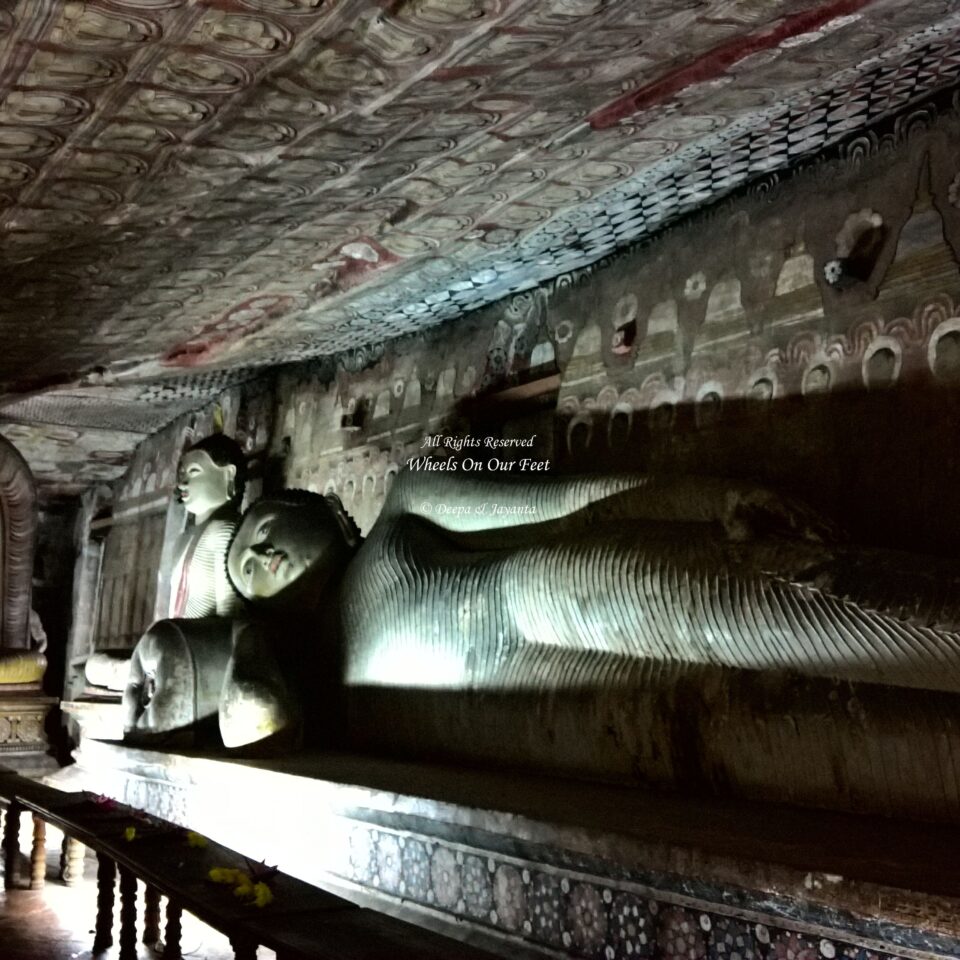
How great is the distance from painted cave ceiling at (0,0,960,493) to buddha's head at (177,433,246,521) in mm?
689

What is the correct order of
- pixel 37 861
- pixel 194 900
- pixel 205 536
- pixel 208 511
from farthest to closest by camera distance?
pixel 208 511, pixel 205 536, pixel 37 861, pixel 194 900

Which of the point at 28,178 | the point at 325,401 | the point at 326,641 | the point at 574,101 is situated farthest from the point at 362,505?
the point at 574,101

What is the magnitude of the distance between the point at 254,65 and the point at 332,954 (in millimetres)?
2067

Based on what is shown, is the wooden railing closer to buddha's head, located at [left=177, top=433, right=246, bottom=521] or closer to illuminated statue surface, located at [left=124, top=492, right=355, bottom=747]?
illuminated statue surface, located at [left=124, top=492, right=355, bottom=747]

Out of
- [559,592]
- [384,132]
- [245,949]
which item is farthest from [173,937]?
[384,132]

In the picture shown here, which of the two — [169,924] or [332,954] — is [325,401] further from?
[332,954]

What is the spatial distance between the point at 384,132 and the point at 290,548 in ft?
5.81

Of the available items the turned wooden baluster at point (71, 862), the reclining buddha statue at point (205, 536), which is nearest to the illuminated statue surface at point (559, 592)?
the reclining buddha statue at point (205, 536)

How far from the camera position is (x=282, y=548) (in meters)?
4.30

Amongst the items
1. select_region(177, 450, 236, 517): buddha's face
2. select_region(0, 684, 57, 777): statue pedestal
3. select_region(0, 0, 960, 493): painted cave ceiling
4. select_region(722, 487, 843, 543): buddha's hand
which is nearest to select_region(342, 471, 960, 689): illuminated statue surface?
select_region(722, 487, 843, 543): buddha's hand

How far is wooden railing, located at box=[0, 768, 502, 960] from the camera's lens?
195 centimetres

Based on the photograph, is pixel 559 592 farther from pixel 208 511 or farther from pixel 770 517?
pixel 208 511

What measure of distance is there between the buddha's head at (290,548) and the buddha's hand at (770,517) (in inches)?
75.7

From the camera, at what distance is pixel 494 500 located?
3.68 m
